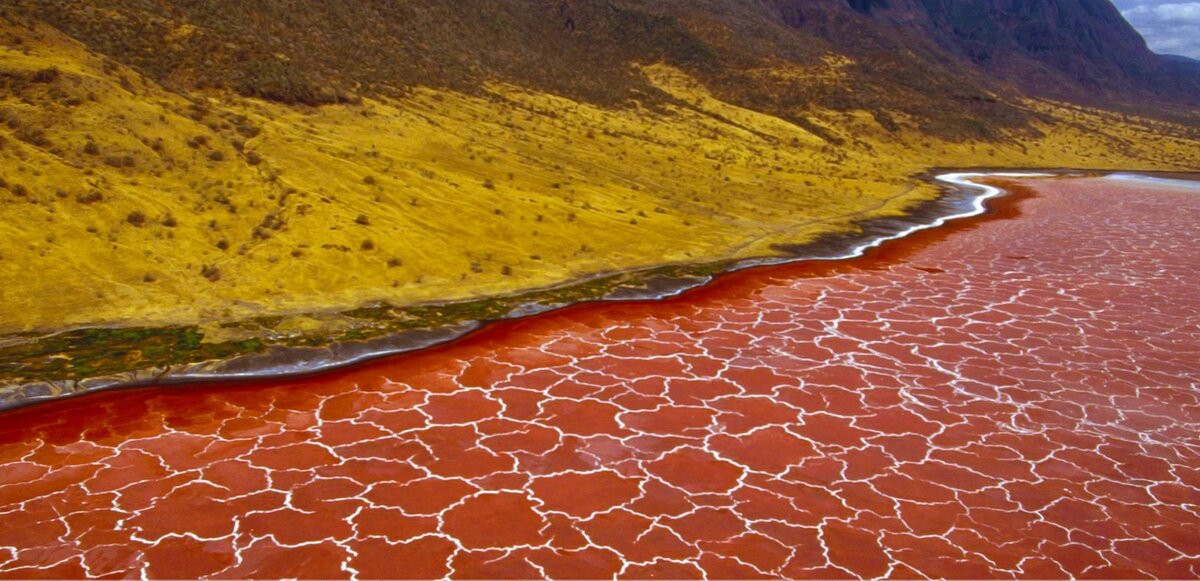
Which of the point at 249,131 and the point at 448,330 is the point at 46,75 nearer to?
the point at 249,131

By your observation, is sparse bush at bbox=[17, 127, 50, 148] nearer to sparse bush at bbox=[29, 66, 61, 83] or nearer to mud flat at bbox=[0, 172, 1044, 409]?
sparse bush at bbox=[29, 66, 61, 83]

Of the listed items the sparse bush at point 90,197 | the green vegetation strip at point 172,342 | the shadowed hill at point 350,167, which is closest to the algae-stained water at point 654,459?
the green vegetation strip at point 172,342

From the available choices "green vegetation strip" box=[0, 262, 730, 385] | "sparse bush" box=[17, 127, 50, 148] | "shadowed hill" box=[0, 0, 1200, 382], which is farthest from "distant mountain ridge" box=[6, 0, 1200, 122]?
"green vegetation strip" box=[0, 262, 730, 385]

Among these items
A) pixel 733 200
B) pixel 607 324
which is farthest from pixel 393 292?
pixel 733 200

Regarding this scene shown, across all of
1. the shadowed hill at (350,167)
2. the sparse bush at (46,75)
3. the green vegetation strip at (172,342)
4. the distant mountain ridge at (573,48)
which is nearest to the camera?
the green vegetation strip at (172,342)

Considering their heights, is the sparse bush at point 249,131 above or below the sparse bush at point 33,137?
below

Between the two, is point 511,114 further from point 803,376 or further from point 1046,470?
point 1046,470

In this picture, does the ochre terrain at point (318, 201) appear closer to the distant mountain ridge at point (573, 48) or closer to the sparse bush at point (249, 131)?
the sparse bush at point (249, 131)
